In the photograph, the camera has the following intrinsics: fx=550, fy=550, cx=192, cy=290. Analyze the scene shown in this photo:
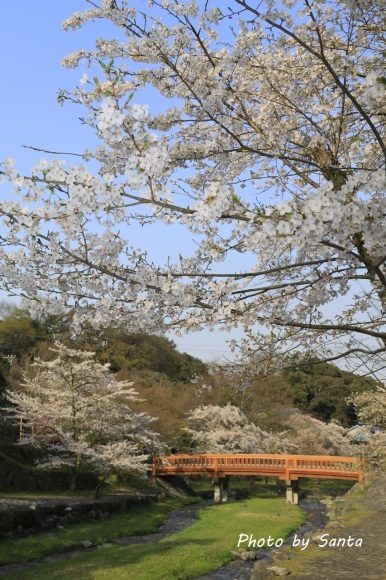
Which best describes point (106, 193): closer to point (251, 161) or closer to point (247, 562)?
point (251, 161)

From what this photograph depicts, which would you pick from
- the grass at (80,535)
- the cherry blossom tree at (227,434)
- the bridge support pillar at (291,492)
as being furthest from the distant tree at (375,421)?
the cherry blossom tree at (227,434)

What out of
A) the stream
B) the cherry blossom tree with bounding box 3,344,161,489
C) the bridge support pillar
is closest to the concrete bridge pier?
the bridge support pillar

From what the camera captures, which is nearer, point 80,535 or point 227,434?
point 80,535

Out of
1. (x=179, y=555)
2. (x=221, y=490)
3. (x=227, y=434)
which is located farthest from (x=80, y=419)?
(x=227, y=434)

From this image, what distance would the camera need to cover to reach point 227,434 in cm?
2630

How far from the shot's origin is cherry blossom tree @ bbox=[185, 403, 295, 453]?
1033 inches

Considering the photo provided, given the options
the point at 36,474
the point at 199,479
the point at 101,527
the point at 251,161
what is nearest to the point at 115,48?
Result: the point at 251,161

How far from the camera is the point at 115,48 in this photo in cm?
549

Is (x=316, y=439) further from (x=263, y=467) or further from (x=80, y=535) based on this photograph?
(x=80, y=535)

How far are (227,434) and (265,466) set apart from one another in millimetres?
4294

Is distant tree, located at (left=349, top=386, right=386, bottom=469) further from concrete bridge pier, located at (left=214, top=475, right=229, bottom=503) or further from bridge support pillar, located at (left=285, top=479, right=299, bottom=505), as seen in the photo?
concrete bridge pier, located at (left=214, top=475, right=229, bottom=503)

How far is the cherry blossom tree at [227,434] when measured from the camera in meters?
26.2

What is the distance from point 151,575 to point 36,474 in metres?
8.72

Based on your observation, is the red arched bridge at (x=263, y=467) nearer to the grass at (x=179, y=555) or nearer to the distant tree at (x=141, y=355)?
the grass at (x=179, y=555)
